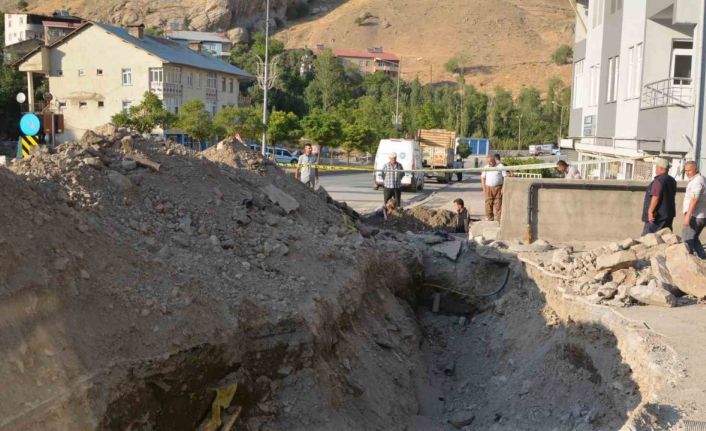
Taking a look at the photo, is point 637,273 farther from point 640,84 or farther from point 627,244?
point 640,84

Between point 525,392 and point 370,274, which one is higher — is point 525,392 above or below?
below

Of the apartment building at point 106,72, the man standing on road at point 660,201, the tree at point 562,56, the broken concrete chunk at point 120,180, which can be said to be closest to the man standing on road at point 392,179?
the man standing on road at point 660,201

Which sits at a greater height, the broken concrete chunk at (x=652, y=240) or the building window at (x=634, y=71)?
the building window at (x=634, y=71)

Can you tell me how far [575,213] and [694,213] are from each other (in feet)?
7.87

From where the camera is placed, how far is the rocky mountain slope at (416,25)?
117750 millimetres

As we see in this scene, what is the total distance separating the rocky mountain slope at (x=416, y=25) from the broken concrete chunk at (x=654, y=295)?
104136mm

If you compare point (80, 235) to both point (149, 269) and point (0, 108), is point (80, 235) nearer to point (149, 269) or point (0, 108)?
point (149, 269)

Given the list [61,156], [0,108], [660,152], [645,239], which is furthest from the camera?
[0,108]

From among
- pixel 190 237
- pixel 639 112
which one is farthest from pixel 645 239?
pixel 639 112

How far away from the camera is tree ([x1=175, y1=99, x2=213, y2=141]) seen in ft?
131

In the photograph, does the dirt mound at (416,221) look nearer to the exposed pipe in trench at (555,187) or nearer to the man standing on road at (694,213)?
the exposed pipe in trench at (555,187)

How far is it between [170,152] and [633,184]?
7753 mm

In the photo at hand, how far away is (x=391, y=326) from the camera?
9578 millimetres

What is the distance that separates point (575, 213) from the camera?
1318 centimetres
